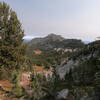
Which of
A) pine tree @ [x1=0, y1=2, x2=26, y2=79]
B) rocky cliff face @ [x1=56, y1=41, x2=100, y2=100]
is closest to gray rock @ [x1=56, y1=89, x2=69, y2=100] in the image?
rocky cliff face @ [x1=56, y1=41, x2=100, y2=100]

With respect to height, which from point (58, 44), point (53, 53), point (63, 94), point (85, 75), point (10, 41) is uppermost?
point (10, 41)

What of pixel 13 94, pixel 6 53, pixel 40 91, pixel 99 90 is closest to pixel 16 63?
pixel 6 53

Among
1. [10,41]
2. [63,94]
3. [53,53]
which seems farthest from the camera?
[53,53]

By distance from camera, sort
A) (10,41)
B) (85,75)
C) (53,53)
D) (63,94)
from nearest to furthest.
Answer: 1. (63,94)
2. (85,75)
3. (10,41)
4. (53,53)

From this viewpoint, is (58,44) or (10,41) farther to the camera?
(58,44)

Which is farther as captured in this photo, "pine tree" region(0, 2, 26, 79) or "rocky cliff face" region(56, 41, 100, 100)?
"pine tree" region(0, 2, 26, 79)

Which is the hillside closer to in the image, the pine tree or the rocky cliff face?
the pine tree

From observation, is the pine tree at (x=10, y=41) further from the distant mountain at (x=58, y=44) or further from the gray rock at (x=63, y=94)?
the distant mountain at (x=58, y=44)

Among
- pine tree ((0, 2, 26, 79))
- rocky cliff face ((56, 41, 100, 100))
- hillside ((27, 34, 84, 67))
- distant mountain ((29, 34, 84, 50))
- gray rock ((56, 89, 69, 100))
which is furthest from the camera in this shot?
distant mountain ((29, 34, 84, 50))

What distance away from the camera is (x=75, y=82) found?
14320 millimetres

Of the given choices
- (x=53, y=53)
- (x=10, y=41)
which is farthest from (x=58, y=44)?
(x=10, y=41)

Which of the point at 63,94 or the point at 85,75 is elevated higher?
the point at 85,75

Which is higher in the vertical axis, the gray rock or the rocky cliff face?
the rocky cliff face

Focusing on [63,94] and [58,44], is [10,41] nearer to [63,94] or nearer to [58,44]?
[63,94]
